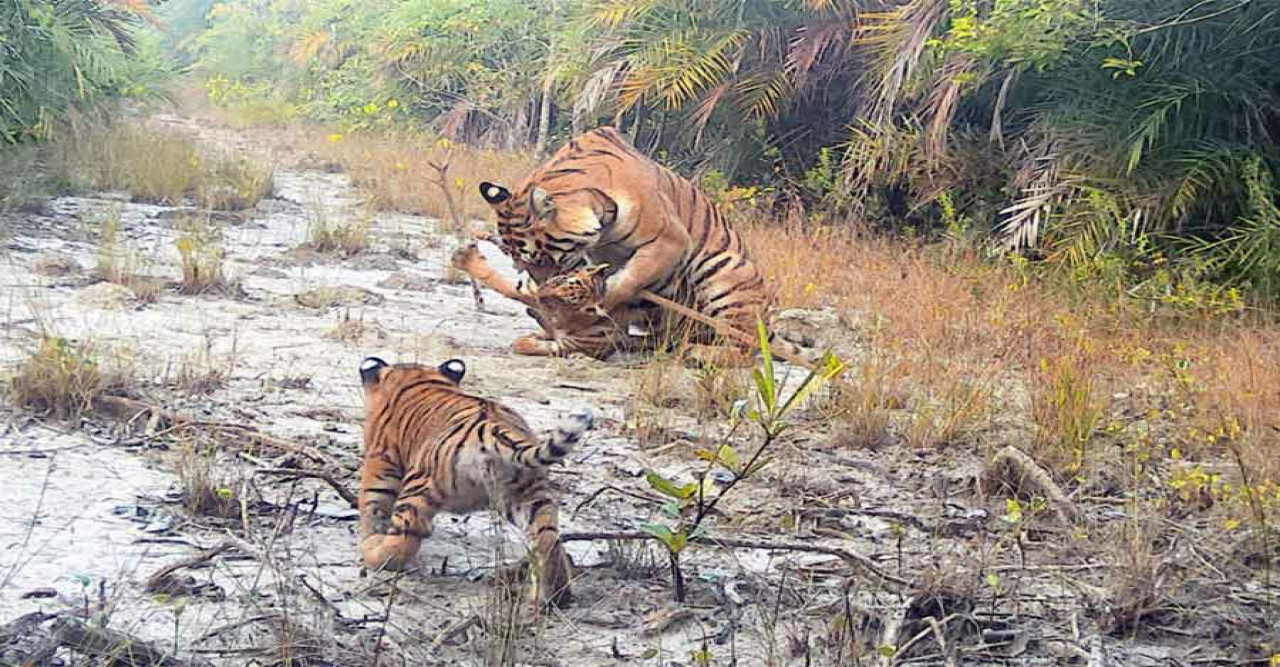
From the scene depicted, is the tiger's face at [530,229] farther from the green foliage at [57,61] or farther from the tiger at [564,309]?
the green foliage at [57,61]

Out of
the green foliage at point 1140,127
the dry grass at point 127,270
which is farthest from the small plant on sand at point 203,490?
the green foliage at point 1140,127

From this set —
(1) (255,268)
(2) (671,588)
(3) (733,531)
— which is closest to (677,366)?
(3) (733,531)

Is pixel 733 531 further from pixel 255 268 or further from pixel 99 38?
pixel 99 38

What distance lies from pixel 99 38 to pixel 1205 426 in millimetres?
10612

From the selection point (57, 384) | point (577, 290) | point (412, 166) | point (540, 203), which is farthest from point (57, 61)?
point (57, 384)

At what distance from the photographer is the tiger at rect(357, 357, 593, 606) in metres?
3.33

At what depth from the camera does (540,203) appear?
6453 mm

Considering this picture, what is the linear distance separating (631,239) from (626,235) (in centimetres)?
4

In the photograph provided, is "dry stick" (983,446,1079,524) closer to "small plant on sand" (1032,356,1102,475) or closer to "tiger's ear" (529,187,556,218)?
"small plant on sand" (1032,356,1102,475)

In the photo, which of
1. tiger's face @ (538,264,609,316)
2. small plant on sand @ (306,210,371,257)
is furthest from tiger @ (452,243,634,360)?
small plant on sand @ (306,210,371,257)

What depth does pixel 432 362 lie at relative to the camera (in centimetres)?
645

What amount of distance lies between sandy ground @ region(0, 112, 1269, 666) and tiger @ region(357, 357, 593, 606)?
10cm

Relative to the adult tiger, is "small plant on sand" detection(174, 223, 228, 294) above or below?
below

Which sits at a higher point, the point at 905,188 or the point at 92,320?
the point at 905,188
